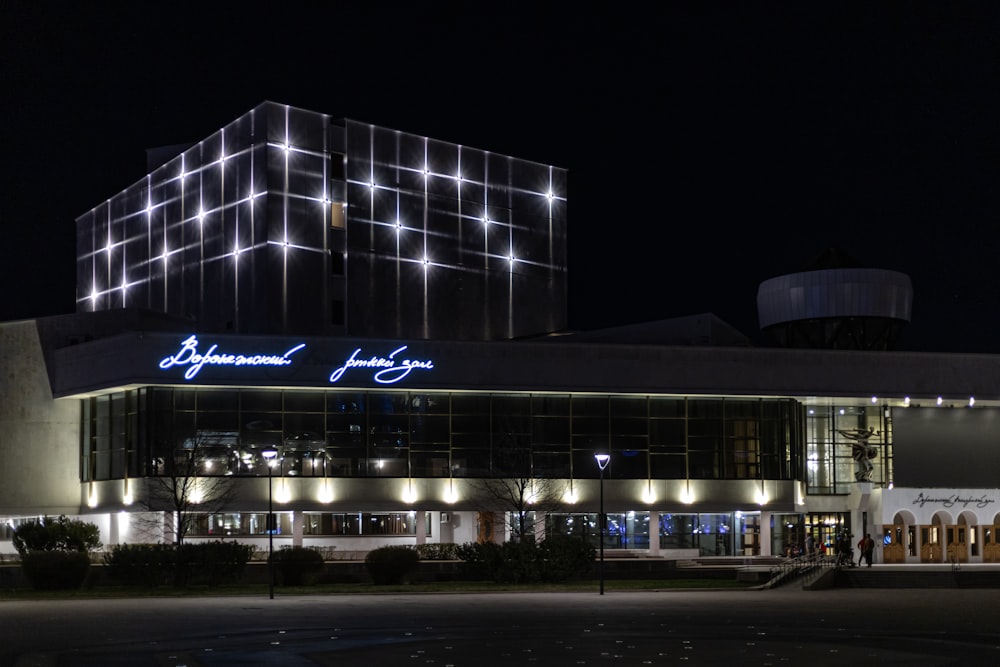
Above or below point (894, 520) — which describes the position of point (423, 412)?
above

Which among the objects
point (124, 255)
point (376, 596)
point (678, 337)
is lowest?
point (376, 596)

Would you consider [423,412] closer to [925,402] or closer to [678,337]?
[678,337]

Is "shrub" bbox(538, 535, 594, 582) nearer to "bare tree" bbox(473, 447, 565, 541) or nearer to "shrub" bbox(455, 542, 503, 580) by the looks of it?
"shrub" bbox(455, 542, 503, 580)

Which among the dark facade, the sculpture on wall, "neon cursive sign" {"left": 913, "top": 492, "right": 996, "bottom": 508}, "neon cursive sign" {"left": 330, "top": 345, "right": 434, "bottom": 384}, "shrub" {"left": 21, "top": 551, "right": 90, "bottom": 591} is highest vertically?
the dark facade

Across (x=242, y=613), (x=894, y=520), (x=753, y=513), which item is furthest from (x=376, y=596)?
(x=894, y=520)

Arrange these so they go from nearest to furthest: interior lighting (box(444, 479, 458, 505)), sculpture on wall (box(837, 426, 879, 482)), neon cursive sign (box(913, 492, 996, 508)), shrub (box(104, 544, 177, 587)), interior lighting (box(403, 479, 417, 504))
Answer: shrub (box(104, 544, 177, 587)) < interior lighting (box(403, 479, 417, 504)) < interior lighting (box(444, 479, 458, 505)) < neon cursive sign (box(913, 492, 996, 508)) < sculpture on wall (box(837, 426, 879, 482))

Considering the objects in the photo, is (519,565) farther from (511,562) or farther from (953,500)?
(953,500)

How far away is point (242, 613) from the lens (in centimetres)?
3766

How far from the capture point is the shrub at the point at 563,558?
5422cm

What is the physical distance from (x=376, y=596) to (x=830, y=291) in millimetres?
40441

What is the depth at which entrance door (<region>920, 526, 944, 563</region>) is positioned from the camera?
7369 cm

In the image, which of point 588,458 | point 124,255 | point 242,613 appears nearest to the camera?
point 242,613

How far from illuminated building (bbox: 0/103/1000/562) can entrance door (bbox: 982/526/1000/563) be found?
5.6 inches

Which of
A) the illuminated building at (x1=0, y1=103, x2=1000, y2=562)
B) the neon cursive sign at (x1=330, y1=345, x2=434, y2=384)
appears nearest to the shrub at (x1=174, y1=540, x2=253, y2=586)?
the illuminated building at (x1=0, y1=103, x2=1000, y2=562)
